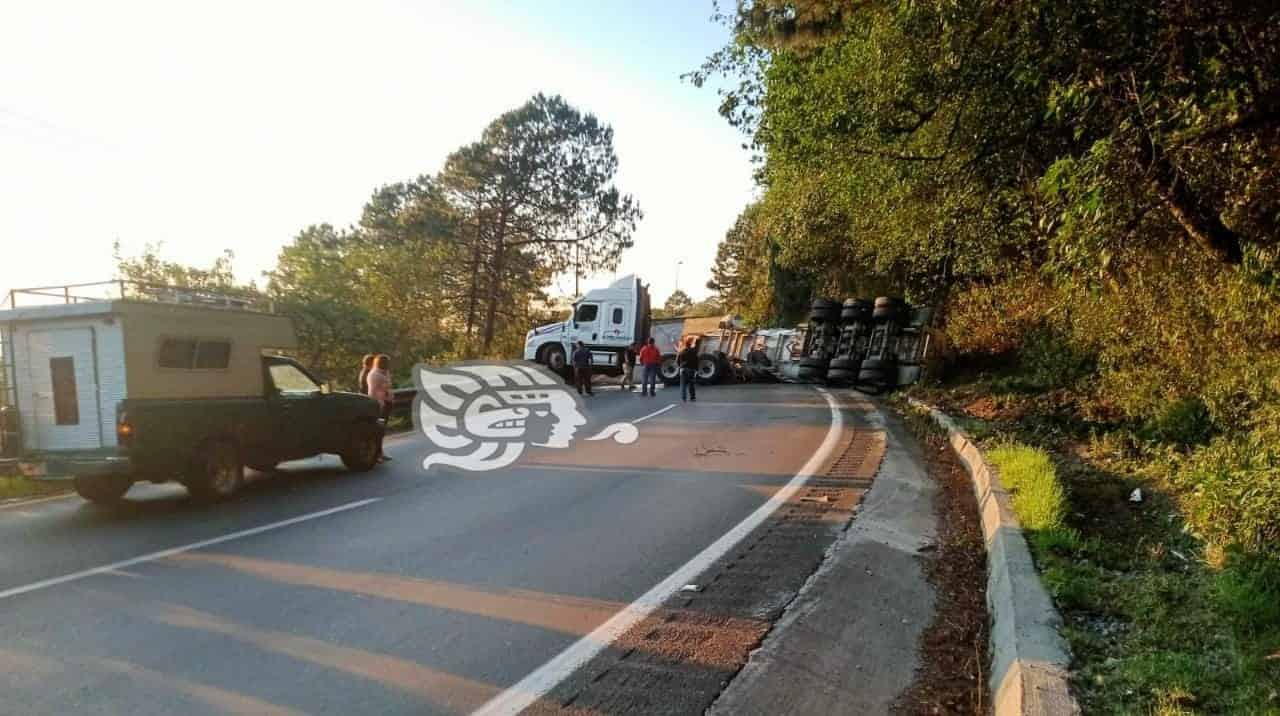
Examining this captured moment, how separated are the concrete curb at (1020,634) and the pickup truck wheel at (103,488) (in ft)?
26.4

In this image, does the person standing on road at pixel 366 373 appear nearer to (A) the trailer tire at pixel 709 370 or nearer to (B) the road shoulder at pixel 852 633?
(B) the road shoulder at pixel 852 633

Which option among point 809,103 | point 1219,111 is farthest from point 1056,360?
point 1219,111

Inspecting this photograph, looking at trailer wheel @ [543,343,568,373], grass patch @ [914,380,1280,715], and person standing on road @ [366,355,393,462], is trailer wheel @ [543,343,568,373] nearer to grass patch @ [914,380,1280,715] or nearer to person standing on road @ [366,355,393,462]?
person standing on road @ [366,355,393,462]

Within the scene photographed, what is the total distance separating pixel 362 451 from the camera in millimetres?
9688

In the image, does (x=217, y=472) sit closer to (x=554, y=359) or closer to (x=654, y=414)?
(x=654, y=414)

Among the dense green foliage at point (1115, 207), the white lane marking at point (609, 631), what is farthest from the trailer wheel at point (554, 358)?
the white lane marking at point (609, 631)

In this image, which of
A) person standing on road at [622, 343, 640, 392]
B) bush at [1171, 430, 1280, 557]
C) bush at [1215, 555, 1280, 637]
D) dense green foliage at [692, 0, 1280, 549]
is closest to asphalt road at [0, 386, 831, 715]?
bush at [1215, 555, 1280, 637]

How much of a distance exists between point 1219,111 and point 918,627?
14.6 feet

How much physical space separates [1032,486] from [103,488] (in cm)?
904

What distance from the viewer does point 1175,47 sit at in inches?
203

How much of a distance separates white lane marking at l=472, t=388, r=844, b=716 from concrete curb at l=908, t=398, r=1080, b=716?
6.14 feet

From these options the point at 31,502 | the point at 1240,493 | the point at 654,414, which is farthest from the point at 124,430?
the point at 654,414

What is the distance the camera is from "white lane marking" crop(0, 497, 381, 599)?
16.3 ft

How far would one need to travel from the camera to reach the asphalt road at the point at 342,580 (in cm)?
353
